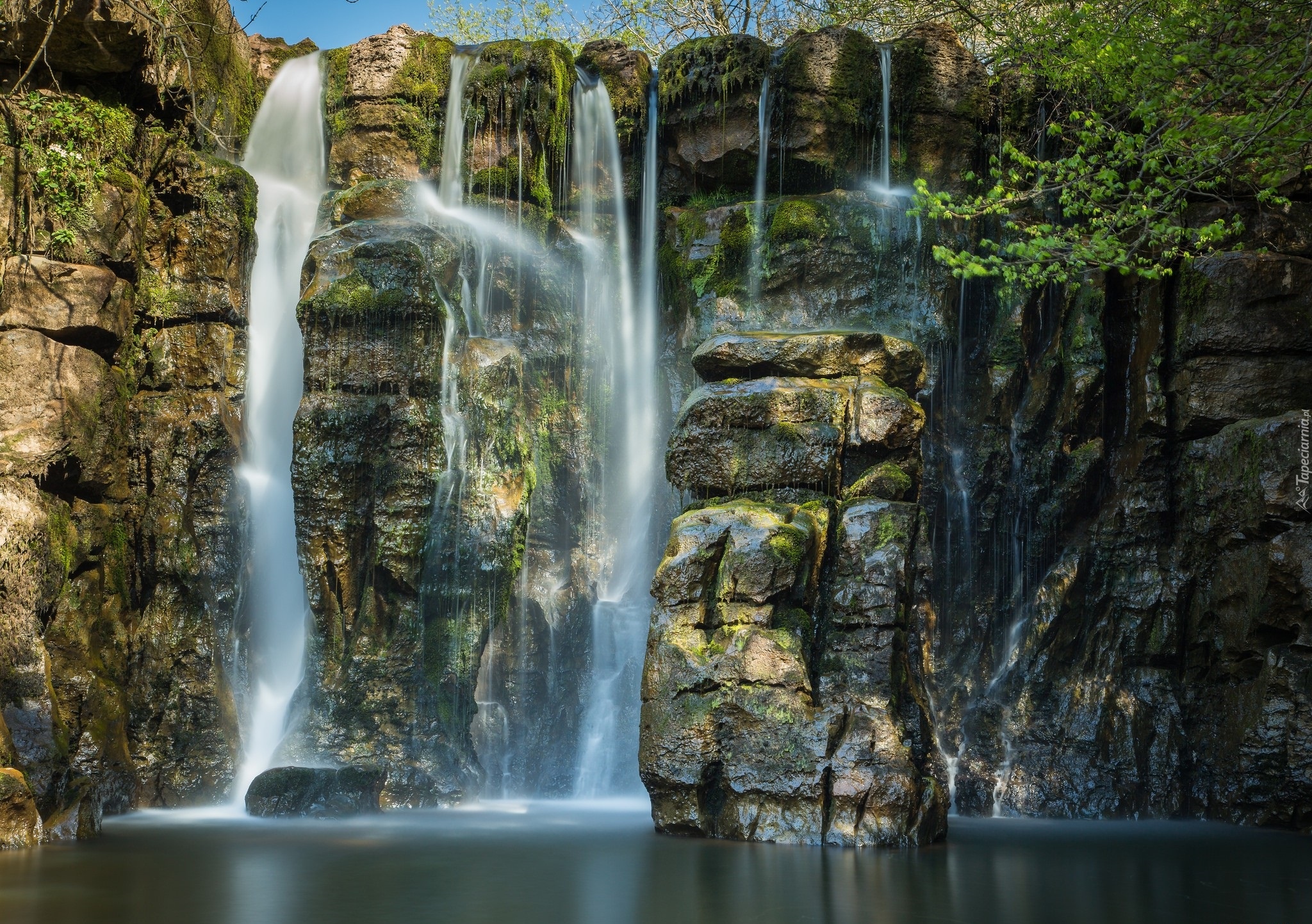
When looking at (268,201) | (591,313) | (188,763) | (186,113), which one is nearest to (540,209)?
(591,313)

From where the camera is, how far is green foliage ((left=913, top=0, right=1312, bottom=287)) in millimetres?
12180

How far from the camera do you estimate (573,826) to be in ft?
40.1

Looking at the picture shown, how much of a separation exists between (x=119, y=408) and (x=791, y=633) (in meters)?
8.68

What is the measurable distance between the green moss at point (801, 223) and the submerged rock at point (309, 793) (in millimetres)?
8795

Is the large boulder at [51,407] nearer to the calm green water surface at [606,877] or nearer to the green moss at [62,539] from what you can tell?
the green moss at [62,539]

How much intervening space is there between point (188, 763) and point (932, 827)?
8561 millimetres

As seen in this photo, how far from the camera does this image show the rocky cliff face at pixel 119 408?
13.2m

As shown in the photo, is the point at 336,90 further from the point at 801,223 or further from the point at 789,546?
the point at 789,546

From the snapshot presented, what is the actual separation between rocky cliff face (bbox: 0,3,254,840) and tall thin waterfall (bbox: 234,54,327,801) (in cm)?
26

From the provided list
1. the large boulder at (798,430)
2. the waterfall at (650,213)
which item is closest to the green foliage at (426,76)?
the waterfall at (650,213)

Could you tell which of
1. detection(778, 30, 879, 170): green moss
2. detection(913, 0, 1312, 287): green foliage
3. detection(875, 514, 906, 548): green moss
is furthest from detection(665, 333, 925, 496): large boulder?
detection(778, 30, 879, 170): green moss

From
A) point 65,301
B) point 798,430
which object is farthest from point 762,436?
point 65,301

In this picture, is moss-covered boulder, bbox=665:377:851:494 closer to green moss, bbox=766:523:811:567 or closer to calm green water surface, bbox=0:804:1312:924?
green moss, bbox=766:523:811:567

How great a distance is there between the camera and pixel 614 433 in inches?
675
